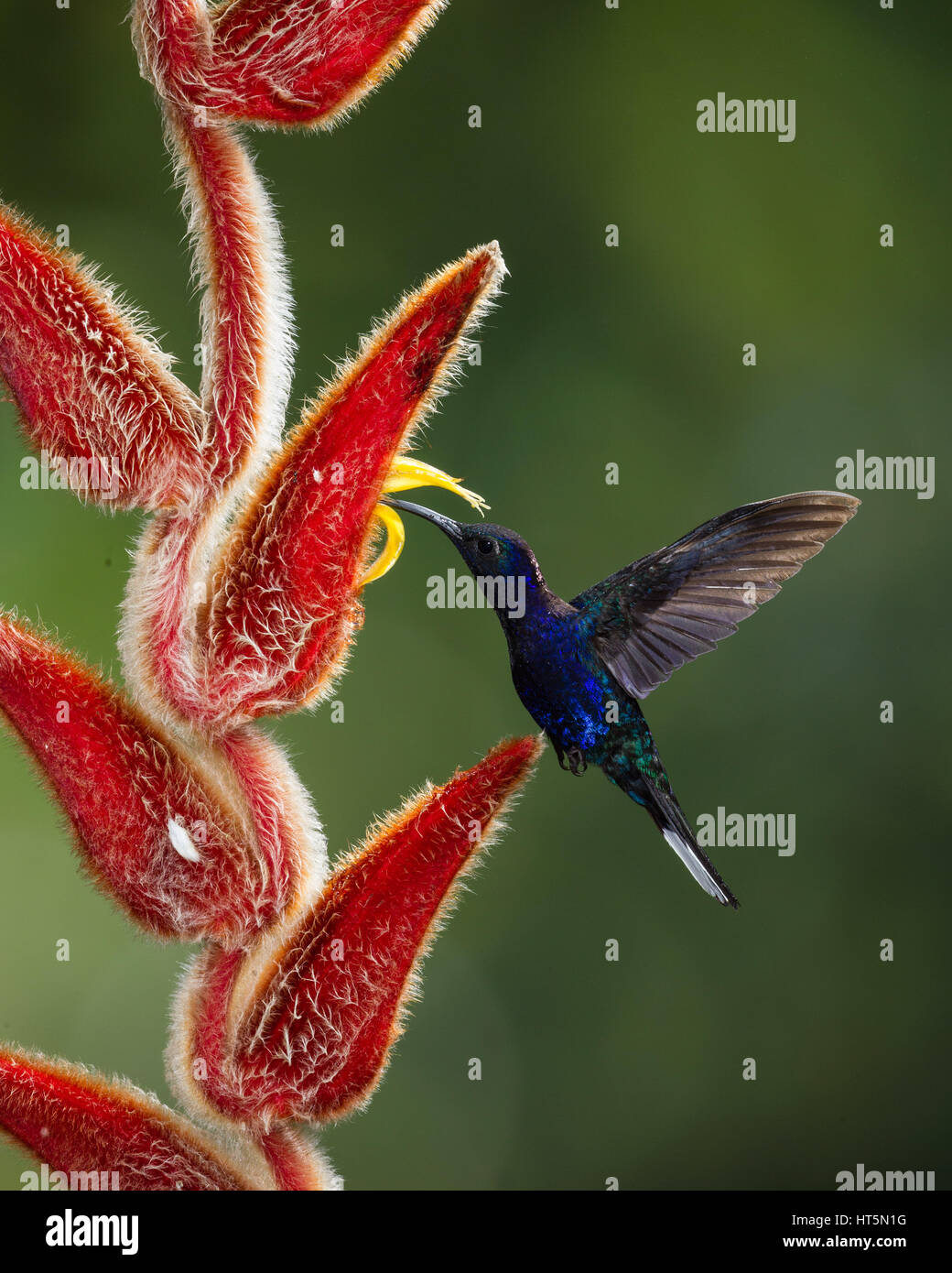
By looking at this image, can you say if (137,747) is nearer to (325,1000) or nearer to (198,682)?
(198,682)

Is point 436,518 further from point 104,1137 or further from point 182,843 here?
point 104,1137

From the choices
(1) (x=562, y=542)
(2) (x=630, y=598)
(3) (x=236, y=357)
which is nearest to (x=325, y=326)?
(1) (x=562, y=542)

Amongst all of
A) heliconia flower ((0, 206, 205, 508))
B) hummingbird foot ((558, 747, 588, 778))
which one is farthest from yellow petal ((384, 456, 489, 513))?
hummingbird foot ((558, 747, 588, 778))

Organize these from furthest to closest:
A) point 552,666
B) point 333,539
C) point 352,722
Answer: point 352,722, point 552,666, point 333,539

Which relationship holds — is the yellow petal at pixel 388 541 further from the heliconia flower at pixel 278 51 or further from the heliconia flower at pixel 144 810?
the heliconia flower at pixel 278 51

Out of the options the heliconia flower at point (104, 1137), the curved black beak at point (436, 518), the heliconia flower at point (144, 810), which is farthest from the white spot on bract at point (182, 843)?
the curved black beak at point (436, 518)
